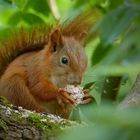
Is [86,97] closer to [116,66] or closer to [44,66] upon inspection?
[44,66]

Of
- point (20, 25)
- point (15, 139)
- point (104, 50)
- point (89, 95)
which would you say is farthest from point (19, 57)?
point (104, 50)

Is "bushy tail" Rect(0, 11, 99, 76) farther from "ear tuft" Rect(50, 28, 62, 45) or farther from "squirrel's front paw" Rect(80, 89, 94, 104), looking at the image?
"squirrel's front paw" Rect(80, 89, 94, 104)

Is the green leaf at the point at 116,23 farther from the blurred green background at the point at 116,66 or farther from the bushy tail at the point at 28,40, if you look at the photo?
the bushy tail at the point at 28,40

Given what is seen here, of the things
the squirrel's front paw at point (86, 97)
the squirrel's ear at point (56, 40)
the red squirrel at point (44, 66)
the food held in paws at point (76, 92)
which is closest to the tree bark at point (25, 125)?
the squirrel's front paw at point (86, 97)

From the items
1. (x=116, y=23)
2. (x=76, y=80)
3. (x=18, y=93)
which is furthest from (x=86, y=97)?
(x=116, y=23)

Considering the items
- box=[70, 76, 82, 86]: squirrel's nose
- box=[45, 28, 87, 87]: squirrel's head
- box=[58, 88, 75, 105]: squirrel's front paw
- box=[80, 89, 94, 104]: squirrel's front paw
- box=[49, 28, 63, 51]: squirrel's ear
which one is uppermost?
box=[49, 28, 63, 51]: squirrel's ear

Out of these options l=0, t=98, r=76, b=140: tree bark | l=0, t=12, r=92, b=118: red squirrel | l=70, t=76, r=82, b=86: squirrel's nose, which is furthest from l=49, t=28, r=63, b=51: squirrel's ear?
l=0, t=98, r=76, b=140: tree bark

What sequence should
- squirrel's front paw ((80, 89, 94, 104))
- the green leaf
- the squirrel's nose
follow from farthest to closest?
the squirrel's nose < squirrel's front paw ((80, 89, 94, 104)) < the green leaf

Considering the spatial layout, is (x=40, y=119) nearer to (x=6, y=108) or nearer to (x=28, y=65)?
(x=6, y=108)

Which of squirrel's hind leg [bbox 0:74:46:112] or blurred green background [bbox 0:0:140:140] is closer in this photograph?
blurred green background [bbox 0:0:140:140]
